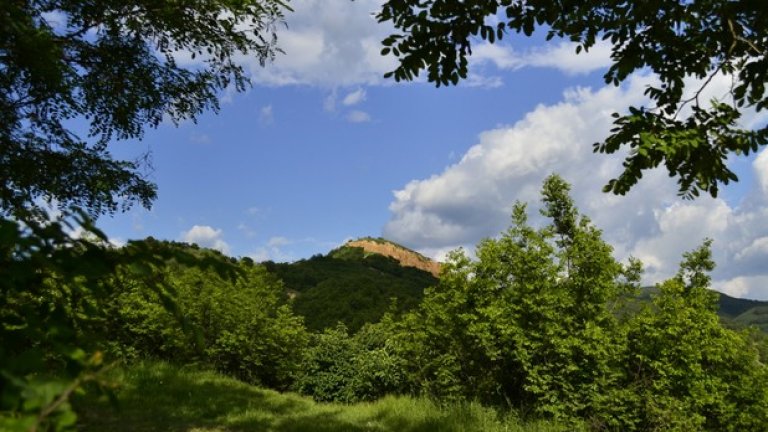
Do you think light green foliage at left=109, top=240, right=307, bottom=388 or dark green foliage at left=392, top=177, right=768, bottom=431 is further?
light green foliage at left=109, top=240, right=307, bottom=388

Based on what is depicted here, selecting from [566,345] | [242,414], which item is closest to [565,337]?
[566,345]

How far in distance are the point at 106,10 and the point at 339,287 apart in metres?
59.8

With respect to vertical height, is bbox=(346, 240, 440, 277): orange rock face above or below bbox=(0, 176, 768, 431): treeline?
above

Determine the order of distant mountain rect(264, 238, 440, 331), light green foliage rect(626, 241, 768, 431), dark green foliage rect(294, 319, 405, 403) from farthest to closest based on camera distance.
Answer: distant mountain rect(264, 238, 440, 331) → dark green foliage rect(294, 319, 405, 403) → light green foliage rect(626, 241, 768, 431)

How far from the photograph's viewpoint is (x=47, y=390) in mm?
1146

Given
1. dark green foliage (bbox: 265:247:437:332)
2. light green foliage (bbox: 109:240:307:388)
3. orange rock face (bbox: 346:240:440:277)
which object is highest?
orange rock face (bbox: 346:240:440:277)

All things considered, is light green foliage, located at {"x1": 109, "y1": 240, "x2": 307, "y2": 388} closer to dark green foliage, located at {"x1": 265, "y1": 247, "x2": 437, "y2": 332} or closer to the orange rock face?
dark green foliage, located at {"x1": 265, "y1": 247, "x2": 437, "y2": 332}

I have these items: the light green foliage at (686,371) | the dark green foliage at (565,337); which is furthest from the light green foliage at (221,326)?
the light green foliage at (686,371)

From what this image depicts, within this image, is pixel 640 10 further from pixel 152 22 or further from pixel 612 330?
pixel 612 330

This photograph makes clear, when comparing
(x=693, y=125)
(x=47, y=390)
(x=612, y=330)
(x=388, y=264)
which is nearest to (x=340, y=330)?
(x=612, y=330)

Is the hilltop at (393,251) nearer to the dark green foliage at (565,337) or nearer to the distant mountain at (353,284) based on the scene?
the distant mountain at (353,284)

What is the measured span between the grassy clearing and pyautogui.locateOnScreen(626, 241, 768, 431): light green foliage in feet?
15.9

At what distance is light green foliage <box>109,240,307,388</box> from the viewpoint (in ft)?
62.6

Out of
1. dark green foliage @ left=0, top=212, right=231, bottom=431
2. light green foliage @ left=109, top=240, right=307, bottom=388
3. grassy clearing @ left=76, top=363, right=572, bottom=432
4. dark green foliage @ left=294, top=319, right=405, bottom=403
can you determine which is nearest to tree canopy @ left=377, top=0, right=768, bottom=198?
dark green foliage @ left=0, top=212, right=231, bottom=431
